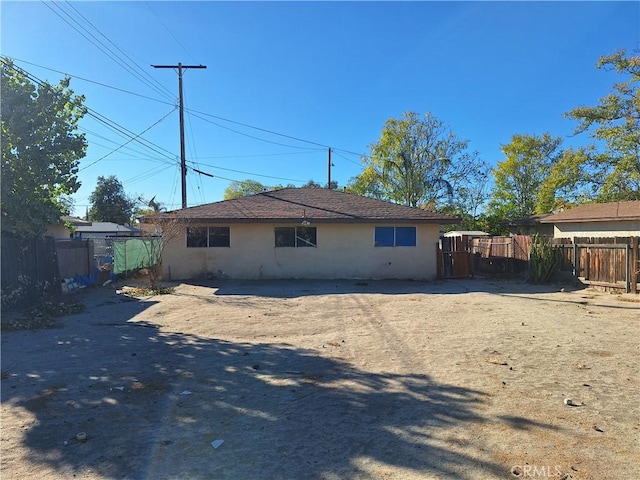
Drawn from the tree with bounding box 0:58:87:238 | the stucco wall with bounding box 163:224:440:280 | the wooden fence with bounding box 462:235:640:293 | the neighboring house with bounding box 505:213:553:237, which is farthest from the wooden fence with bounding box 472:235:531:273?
the tree with bounding box 0:58:87:238

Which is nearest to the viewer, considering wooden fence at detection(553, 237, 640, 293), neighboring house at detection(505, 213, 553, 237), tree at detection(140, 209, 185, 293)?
wooden fence at detection(553, 237, 640, 293)

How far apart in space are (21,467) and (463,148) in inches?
1485

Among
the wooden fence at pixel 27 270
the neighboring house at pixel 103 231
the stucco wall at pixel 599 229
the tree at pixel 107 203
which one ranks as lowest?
the wooden fence at pixel 27 270

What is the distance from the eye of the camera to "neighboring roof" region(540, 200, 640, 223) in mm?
18109

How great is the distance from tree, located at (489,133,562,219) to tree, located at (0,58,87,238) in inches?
1434

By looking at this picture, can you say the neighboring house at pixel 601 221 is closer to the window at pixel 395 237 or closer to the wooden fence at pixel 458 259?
the wooden fence at pixel 458 259

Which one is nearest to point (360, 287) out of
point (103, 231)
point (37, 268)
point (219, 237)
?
point (219, 237)

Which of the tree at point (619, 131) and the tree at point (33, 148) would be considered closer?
the tree at point (33, 148)

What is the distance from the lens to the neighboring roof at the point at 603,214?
18.1 metres

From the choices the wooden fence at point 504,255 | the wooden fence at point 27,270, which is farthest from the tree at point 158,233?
the wooden fence at point 504,255

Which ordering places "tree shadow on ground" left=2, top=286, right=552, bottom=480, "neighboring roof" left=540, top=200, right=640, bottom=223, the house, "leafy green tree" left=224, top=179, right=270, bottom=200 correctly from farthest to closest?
"leafy green tree" left=224, top=179, right=270, bottom=200
"neighboring roof" left=540, top=200, right=640, bottom=223
the house
"tree shadow on ground" left=2, top=286, right=552, bottom=480

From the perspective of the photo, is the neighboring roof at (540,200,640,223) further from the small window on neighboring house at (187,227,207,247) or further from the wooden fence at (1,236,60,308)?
the wooden fence at (1,236,60,308)

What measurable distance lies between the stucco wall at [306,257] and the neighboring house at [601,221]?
29.0ft

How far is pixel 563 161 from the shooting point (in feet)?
115
